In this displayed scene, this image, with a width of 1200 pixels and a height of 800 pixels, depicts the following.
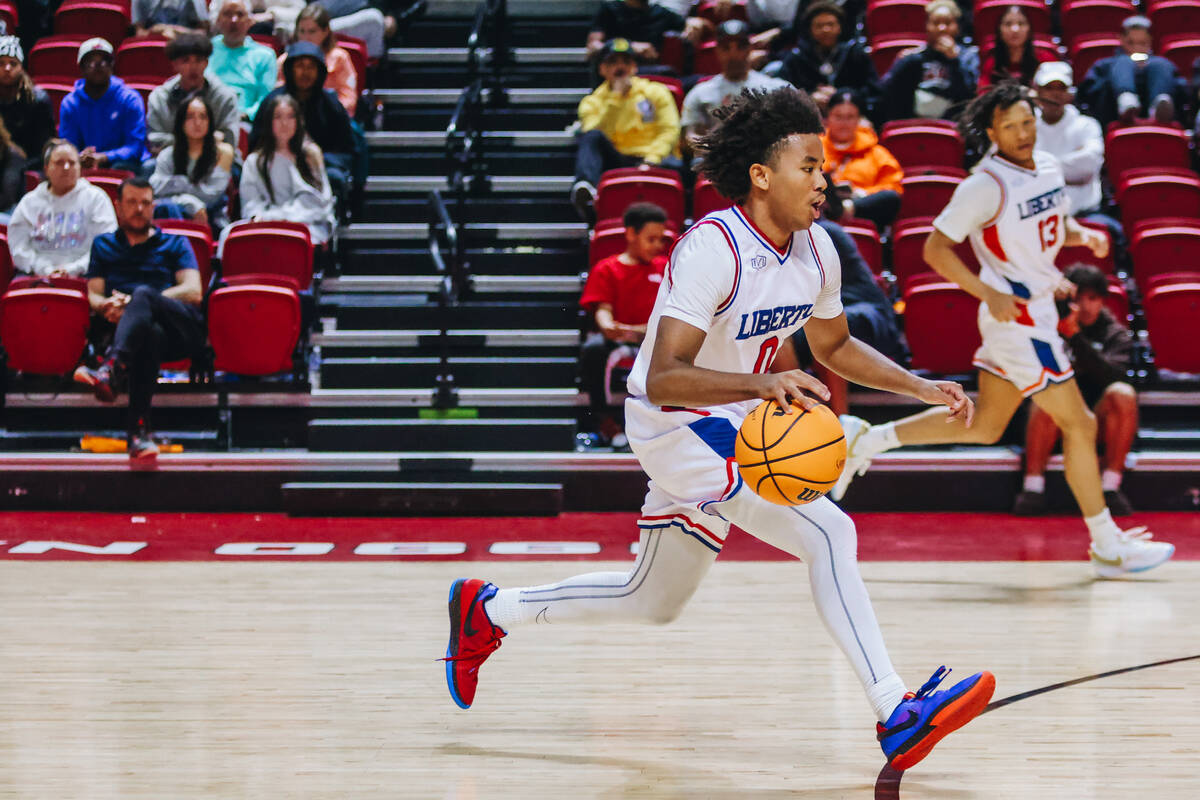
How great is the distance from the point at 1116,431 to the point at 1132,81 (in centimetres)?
285

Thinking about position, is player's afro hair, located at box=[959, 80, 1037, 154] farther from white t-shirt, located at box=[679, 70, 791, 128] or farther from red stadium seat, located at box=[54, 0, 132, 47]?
red stadium seat, located at box=[54, 0, 132, 47]

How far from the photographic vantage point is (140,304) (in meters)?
6.69

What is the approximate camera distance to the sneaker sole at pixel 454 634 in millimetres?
3385

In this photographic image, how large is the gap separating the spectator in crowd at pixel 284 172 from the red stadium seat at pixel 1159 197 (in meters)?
A: 4.53

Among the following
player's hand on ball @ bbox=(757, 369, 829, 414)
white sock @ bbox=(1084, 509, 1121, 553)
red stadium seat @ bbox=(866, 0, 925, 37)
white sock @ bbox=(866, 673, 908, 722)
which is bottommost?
white sock @ bbox=(1084, 509, 1121, 553)

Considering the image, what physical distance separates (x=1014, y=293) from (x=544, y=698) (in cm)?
260

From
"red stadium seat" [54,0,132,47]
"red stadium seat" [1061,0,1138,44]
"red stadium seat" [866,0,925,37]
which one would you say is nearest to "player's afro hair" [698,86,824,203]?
"red stadium seat" [866,0,925,37]

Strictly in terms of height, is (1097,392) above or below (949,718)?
below

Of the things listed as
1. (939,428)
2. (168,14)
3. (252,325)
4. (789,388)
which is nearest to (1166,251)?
(939,428)

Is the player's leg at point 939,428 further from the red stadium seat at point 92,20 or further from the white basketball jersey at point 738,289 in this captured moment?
the red stadium seat at point 92,20

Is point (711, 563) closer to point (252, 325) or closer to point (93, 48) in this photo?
point (252, 325)

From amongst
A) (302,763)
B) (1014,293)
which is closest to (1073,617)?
(1014,293)

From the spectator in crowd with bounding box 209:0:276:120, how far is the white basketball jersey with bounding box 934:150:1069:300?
514 centimetres

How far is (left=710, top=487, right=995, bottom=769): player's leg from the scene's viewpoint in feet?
9.02
